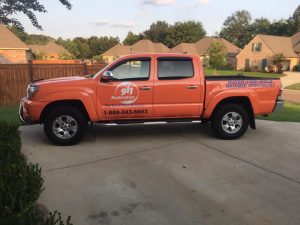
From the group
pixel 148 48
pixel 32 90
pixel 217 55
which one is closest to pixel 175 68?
pixel 32 90

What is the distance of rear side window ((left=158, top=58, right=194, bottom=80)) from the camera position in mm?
7082

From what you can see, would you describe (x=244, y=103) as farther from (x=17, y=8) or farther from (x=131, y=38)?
(x=131, y=38)

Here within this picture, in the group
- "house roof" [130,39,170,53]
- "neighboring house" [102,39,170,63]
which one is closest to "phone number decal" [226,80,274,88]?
"neighboring house" [102,39,170,63]

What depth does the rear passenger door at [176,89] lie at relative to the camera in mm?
6973

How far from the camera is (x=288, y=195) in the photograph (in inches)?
177

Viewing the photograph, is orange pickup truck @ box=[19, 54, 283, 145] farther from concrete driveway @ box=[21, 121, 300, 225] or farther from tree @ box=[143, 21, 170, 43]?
tree @ box=[143, 21, 170, 43]

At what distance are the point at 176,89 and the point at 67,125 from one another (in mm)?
2369

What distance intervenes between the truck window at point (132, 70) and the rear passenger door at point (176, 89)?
24 cm

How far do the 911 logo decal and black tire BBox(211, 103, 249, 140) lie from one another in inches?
71.9

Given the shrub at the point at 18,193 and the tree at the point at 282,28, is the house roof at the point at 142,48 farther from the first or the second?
the shrub at the point at 18,193

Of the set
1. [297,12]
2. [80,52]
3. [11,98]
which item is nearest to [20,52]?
[11,98]

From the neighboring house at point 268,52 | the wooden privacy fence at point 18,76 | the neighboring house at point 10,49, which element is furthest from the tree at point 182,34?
the wooden privacy fence at point 18,76

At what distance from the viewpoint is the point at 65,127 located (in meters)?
6.77

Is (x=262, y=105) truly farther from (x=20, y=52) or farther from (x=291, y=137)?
(x=20, y=52)
